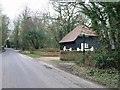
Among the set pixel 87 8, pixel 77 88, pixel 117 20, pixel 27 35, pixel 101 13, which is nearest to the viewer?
pixel 77 88

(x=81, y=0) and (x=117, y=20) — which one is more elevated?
(x=81, y=0)

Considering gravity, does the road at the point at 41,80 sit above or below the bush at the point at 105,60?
below

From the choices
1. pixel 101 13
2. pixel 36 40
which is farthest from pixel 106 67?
pixel 36 40

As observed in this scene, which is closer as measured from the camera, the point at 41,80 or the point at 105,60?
the point at 41,80

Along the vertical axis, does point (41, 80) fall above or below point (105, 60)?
below

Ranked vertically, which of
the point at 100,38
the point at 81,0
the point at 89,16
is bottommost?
the point at 100,38

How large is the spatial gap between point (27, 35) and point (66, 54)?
112 feet

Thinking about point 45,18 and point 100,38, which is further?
point 45,18

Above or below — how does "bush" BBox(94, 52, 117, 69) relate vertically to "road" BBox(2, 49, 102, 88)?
above

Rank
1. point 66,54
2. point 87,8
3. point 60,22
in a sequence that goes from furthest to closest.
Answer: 1. point 60,22
2. point 66,54
3. point 87,8

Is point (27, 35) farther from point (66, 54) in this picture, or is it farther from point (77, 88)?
point (77, 88)

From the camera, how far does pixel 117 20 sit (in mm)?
13406

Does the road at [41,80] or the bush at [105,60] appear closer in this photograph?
the road at [41,80]

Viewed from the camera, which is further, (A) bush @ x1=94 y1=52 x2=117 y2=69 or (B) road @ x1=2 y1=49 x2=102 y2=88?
(A) bush @ x1=94 y1=52 x2=117 y2=69
